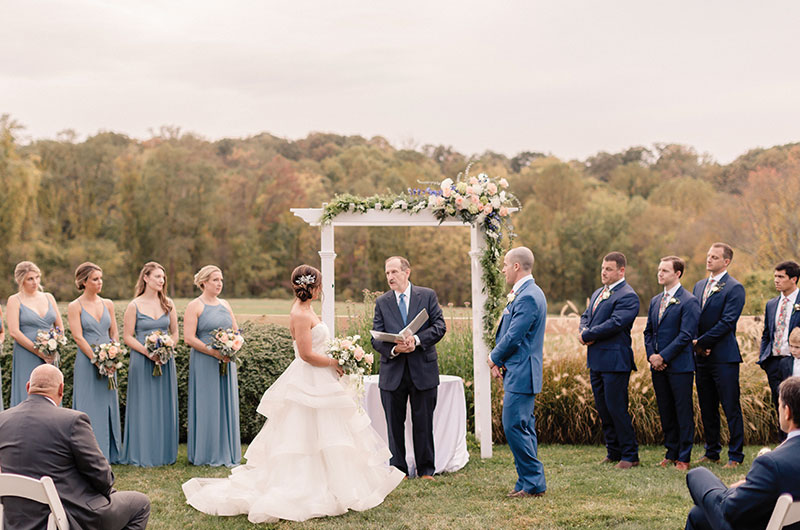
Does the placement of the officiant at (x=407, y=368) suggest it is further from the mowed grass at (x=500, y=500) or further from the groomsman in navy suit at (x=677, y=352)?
the groomsman in navy suit at (x=677, y=352)

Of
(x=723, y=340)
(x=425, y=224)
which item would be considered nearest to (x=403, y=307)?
(x=425, y=224)

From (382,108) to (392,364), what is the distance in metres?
37.4

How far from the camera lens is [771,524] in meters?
3.69

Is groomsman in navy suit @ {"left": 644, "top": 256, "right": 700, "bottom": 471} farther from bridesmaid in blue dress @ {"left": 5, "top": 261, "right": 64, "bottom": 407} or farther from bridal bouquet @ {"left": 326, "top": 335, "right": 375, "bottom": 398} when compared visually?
bridesmaid in blue dress @ {"left": 5, "top": 261, "right": 64, "bottom": 407}

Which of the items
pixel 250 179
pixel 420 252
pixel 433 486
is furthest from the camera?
pixel 250 179

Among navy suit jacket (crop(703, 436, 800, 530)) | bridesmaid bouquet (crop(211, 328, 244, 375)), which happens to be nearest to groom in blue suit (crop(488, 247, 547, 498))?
navy suit jacket (crop(703, 436, 800, 530))

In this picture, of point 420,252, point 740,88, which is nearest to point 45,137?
point 420,252

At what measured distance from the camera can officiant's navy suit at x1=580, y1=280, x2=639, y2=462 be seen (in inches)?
305

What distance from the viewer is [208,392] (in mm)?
8203

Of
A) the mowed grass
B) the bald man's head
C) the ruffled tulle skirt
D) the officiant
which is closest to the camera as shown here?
the bald man's head

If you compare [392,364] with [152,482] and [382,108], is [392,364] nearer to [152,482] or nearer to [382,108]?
[152,482]

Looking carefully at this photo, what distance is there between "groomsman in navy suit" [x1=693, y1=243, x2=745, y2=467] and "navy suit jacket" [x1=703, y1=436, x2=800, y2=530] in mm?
3982

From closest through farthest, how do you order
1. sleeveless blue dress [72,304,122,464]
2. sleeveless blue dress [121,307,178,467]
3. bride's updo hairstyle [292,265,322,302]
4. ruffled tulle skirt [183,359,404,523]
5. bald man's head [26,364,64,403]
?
bald man's head [26,364,64,403]
ruffled tulle skirt [183,359,404,523]
bride's updo hairstyle [292,265,322,302]
sleeveless blue dress [72,304,122,464]
sleeveless blue dress [121,307,178,467]

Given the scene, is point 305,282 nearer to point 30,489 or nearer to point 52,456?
point 52,456
